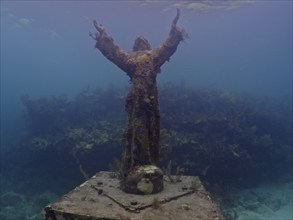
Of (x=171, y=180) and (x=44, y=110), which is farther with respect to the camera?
(x=44, y=110)

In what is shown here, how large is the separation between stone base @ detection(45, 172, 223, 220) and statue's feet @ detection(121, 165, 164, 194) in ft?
0.44

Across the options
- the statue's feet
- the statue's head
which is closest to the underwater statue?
the statue's feet

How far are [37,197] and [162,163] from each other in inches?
224

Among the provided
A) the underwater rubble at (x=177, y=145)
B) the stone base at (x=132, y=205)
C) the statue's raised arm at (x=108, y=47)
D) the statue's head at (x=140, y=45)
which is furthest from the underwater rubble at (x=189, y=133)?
the stone base at (x=132, y=205)

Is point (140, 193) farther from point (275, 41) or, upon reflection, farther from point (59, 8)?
point (275, 41)

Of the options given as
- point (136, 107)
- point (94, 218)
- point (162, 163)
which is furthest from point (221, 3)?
point (94, 218)

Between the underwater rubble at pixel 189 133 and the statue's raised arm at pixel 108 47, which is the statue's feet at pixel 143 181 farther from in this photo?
the underwater rubble at pixel 189 133

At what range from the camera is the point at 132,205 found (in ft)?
16.4

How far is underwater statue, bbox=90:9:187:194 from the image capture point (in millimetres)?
6008

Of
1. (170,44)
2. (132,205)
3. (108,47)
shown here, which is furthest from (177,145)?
(132,205)

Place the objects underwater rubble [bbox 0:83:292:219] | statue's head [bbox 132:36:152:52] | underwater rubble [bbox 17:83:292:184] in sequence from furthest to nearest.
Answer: underwater rubble [bbox 17:83:292:184], underwater rubble [bbox 0:83:292:219], statue's head [bbox 132:36:152:52]

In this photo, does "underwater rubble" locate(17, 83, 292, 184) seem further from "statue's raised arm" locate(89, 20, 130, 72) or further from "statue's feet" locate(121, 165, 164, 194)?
"statue's feet" locate(121, 165, 164, 194)

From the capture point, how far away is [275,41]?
9069 cm

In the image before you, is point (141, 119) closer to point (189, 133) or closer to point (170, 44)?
point (170, 44)
